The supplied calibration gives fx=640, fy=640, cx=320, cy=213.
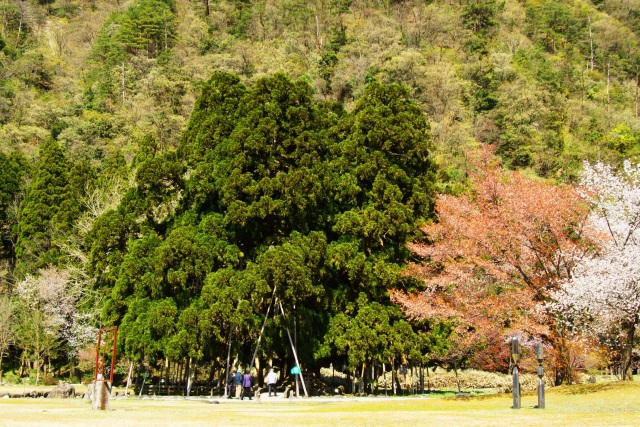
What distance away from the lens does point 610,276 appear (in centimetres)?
1784

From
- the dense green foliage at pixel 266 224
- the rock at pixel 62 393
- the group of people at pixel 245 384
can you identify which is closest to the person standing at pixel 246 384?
the group of people at pixel 245 384

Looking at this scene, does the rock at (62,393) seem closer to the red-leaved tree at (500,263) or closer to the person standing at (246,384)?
the person standing at (246,384)

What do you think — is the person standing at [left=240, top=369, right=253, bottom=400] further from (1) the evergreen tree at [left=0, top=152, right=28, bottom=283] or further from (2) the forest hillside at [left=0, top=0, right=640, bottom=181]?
(1) the evergreen tree at [left=0, top=152, right=28, bottom=283]

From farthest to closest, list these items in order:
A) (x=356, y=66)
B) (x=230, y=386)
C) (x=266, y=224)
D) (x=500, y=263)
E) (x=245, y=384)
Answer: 1. (x=356, y=66)
2. (x=266, y=224)
3. (x=230, y=386)
4. (x=245, y=384)
5. (x=500, y=263)

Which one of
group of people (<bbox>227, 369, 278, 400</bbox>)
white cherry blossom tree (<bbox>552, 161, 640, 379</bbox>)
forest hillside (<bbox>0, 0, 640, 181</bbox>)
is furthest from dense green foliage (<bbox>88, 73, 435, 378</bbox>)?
forest hillside (<bbox>0, 0, 640, 181</bbox>)

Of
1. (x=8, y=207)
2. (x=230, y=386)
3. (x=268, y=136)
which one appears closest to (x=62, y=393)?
(x=230, y=386)

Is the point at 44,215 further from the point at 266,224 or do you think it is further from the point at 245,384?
the point at 245,384

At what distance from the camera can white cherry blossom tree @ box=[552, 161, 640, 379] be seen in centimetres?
1783

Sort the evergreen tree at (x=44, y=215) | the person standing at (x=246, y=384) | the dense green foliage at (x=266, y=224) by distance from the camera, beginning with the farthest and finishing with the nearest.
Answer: the evergreen tree at (x=44, y=215) → the dense green foliage at (x=266, y=224) → the person standing at (x=246, y=384)

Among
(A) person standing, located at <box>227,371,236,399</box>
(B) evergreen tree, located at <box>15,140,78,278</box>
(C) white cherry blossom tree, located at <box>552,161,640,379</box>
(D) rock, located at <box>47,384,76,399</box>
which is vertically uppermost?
(B) evergreen tree, located at <box>15,140,78,278</box>

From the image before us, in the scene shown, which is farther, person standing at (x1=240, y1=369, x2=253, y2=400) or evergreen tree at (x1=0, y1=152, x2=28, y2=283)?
evergreen tree at (x1=0, y1=152, x2=28, y2=283)

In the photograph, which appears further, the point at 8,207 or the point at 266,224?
the point at 8,207

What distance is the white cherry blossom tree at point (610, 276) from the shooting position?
17828mm

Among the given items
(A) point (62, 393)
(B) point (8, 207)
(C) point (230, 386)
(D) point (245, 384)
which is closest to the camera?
(D) point (245, 384)
